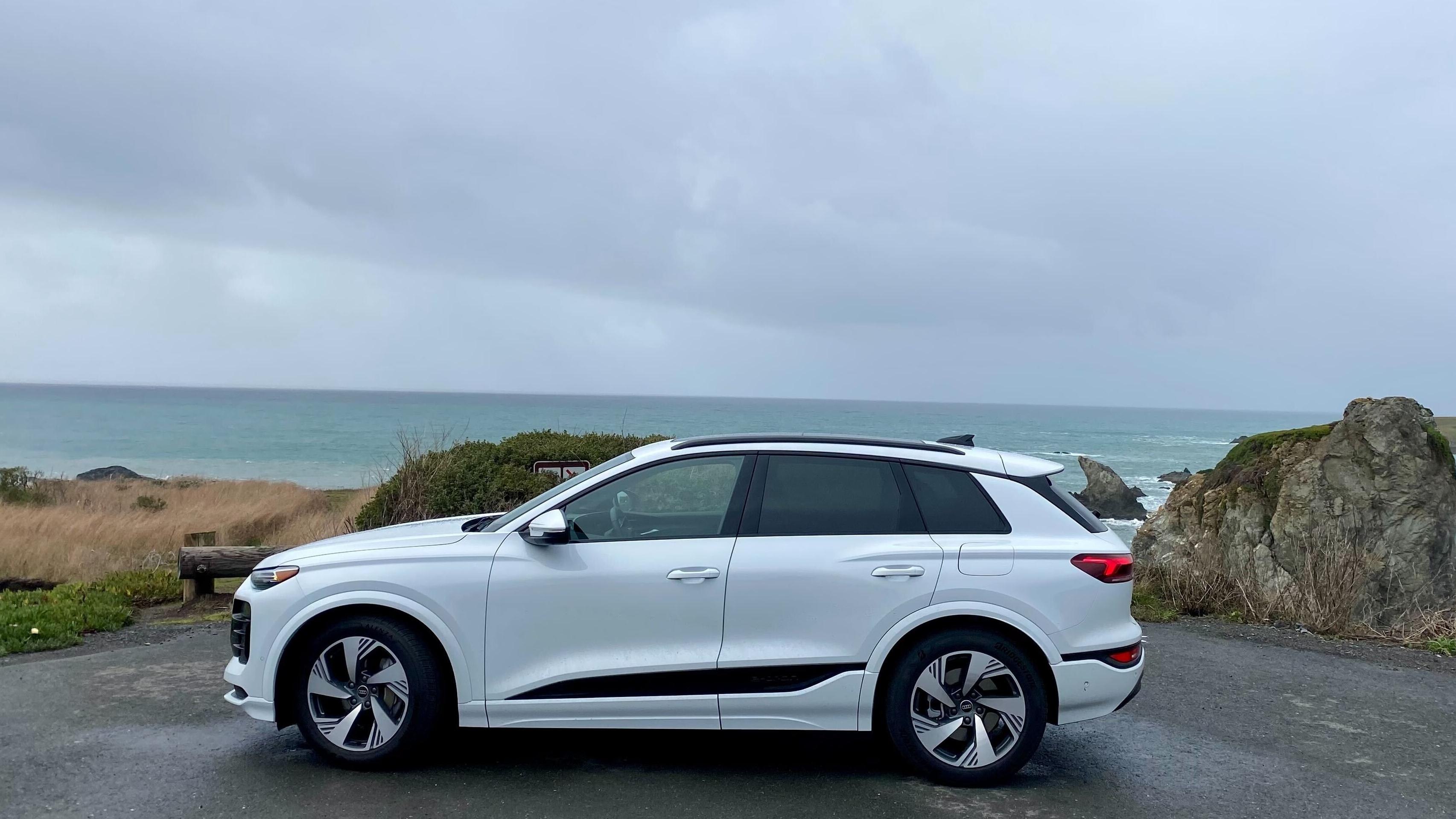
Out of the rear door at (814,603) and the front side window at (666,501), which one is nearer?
the rear door at (814,603)

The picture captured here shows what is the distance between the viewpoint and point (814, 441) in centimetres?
556

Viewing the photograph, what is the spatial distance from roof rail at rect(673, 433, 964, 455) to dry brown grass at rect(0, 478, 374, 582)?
768cm

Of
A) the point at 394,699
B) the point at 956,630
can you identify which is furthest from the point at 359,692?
the point at 956,630

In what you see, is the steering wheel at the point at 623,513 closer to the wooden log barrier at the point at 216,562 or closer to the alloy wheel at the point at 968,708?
the alloy wheel at the point at 968,708

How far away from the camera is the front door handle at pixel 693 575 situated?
504cm

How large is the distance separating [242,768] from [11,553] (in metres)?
10.0

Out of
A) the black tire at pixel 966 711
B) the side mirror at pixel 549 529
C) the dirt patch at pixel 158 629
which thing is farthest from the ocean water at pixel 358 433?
the black tire at pixel 966 711

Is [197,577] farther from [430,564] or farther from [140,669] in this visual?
[430,564]

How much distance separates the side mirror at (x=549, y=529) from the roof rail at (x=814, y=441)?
82 centimetres

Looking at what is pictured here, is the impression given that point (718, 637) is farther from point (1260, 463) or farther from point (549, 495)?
point (1260, 463)

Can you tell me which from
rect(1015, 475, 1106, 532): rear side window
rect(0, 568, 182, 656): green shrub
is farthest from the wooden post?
rect(1015, 475, 1106, 532): rear side window

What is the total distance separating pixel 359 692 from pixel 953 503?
3142 millimetres

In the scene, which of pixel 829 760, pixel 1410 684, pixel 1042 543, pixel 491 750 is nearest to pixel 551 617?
pixel 491 750

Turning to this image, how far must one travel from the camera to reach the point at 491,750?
5523mm
